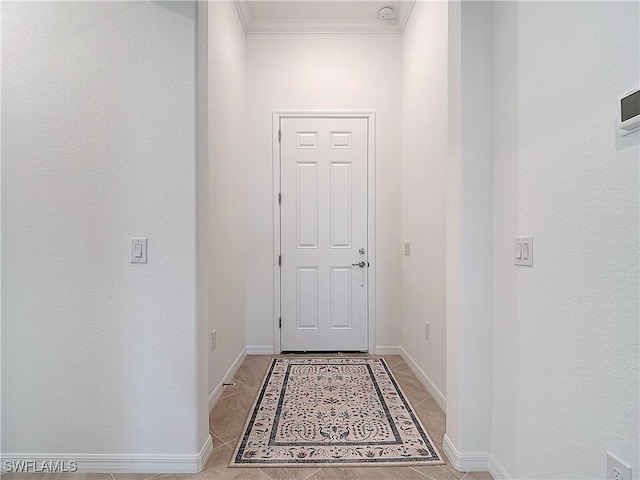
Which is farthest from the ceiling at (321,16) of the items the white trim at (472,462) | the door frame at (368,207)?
the white trim at (472,462)

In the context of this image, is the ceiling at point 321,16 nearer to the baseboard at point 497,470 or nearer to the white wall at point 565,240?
the white wall at point 565,240

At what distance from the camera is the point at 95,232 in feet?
5.49

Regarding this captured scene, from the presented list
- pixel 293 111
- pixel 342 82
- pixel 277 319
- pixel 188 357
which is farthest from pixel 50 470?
pixel 342 82

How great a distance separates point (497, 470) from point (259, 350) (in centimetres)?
230

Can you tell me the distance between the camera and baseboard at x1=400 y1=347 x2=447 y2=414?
7.59 feet

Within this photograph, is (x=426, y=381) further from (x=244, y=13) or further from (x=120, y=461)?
(x=244, y=13)

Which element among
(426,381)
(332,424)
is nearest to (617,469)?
(332,424)

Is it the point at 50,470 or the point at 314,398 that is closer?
the point at 50,470

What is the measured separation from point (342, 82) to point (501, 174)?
229 centimetres

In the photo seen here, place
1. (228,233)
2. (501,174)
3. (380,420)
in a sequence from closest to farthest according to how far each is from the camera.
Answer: (501,174), (380,420), (228,233)

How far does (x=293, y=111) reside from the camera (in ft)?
11.2

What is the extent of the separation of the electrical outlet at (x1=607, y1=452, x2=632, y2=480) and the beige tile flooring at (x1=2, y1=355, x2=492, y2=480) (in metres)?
0.76

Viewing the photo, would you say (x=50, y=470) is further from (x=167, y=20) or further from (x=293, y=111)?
(x=293, y=111)

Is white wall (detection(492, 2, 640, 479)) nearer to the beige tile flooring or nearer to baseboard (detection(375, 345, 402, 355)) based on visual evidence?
the beige tile flooring
